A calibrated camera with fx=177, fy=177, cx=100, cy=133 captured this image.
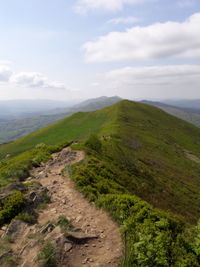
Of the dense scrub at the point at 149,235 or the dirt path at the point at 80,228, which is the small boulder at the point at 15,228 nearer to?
the dirt path at the point at 80,228

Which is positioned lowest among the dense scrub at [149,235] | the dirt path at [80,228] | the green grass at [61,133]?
the green grass at [61,133]

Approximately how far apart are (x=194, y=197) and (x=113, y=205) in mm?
22067

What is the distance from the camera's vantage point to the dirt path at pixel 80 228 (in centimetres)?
711

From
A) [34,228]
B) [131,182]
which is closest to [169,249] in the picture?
[34,228]

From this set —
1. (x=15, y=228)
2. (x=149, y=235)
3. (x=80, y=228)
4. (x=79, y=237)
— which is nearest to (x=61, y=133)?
(x=15, y=228)

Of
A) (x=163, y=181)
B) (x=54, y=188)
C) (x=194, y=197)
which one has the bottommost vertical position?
(x=194, y=197)

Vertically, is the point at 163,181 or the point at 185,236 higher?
the point at 185,236

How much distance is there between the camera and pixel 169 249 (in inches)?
279

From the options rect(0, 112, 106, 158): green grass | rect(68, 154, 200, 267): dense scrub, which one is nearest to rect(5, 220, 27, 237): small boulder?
rect(68, 154, 200, 267): dense scrub

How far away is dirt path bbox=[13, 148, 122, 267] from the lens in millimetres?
7109

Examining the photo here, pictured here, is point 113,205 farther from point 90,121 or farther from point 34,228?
point 90,121

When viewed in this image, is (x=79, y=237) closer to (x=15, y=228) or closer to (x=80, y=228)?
(x=80, y=228)

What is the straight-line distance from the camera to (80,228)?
919 cm

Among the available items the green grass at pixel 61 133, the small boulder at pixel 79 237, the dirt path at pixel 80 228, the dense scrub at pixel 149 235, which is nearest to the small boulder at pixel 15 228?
the dirt path at pixel 80 228
